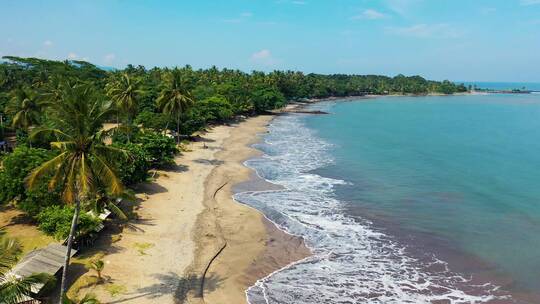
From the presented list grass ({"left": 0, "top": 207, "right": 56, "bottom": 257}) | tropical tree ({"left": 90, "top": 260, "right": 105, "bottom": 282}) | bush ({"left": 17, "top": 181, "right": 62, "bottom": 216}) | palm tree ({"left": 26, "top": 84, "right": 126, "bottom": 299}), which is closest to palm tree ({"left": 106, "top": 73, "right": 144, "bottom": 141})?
grass ({"left": 0, "top": 207, "right": 56, "bottom": 257})

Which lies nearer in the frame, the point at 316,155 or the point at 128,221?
the point at 128,221

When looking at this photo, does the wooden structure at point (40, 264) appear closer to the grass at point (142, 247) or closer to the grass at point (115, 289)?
the grass at point (115, 289)

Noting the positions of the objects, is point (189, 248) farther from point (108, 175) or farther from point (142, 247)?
point (108, 175)

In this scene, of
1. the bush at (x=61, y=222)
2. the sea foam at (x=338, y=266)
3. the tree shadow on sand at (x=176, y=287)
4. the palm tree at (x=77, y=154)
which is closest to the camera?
the palm tree at (x=77, y=154)

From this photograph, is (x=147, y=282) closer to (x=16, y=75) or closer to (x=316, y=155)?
(x=316, y=155)

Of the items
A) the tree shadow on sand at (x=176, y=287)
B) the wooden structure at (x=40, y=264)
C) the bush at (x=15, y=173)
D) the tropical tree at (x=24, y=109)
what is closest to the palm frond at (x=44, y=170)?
the wooden structure at (x=40, y=264)

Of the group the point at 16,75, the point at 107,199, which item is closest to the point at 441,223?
the point at 107,199
